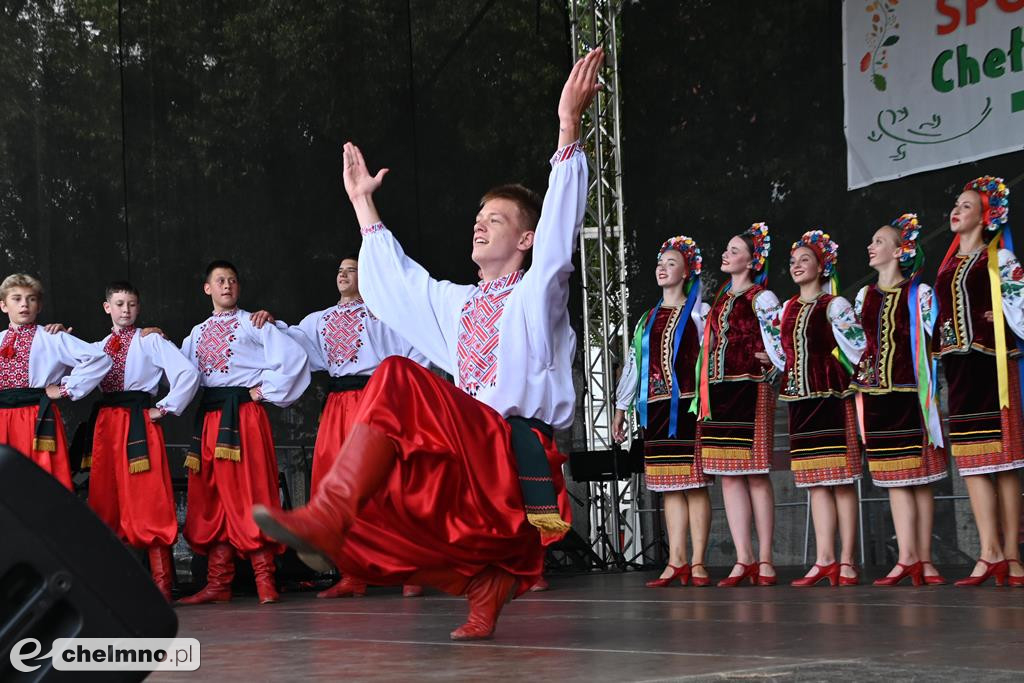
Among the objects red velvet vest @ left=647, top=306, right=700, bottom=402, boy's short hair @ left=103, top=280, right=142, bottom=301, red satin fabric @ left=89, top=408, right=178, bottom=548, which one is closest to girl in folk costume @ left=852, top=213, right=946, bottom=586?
red velvet vest @ left=647, top=306, right=700, bottom=402

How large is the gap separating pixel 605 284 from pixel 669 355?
4.05ft

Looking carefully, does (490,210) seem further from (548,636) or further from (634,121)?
(634,121)

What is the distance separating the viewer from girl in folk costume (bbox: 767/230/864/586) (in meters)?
5.53

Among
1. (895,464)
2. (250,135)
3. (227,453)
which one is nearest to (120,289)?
(227,453)

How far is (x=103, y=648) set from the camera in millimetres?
1424

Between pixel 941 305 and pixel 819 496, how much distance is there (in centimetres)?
104

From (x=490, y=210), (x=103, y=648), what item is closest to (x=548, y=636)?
(x=490, y=210)

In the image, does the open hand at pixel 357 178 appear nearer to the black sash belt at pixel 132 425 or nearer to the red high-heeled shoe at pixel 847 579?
the black sash belt at pixel 132 425

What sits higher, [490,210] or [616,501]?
[490,210]

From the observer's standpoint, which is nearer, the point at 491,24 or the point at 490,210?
the point at 490,210

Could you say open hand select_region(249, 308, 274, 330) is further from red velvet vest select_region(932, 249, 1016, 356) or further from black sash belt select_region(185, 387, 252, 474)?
red velvet vest select_region(932, 249, 1016, 356)

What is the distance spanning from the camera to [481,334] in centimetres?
344

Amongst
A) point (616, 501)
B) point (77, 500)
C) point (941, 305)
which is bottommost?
point (616, 501)

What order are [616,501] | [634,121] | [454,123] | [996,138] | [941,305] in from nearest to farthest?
[941,305] < [996,138] < [616,501] < [454,123] < [634,121]
